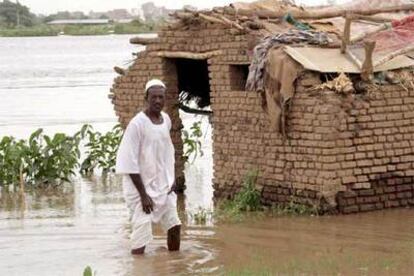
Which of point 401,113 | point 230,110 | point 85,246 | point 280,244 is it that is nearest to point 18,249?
point 85,246

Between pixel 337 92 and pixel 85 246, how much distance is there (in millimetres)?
3218

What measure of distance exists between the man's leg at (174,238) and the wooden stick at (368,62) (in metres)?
3.20

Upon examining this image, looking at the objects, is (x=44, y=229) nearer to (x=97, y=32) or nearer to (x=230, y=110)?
(x=230, y=110)

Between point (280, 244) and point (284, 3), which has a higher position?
point (284, 3)

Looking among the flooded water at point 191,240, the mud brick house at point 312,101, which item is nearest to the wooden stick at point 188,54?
the mud brick house at point 312,101

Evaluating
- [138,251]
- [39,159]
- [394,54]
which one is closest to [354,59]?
[394,54]

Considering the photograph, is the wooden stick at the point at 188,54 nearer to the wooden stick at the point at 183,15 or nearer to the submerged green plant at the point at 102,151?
the wooden stick at the point at 183,15

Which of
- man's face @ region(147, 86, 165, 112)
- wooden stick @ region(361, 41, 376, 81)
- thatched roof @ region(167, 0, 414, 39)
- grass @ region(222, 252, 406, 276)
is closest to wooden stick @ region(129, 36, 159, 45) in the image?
thatched roof @ region(167, 0, 414, 39)

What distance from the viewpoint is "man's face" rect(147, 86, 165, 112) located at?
9539 mm

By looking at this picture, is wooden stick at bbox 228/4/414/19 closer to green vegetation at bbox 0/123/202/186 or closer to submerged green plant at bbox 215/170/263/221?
submerged green plant at bbox 215/170/263/221

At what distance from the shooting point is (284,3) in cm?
1438

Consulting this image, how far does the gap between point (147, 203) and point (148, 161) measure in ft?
1.22

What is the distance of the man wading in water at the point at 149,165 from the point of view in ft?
31.3

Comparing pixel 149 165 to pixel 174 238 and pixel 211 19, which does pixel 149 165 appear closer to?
pixel 174 238
